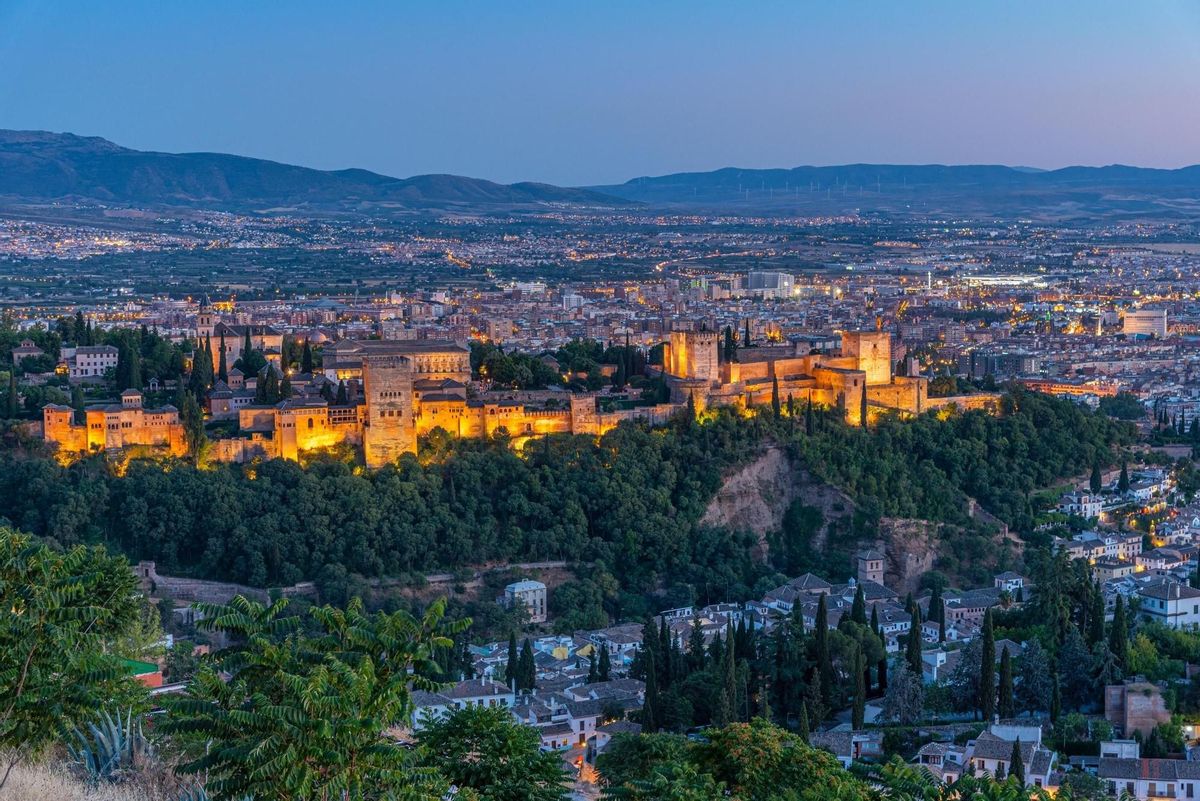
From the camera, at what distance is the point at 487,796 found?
1105 centimetres

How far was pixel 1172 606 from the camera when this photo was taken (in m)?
24.2

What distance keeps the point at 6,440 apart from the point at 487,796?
21.7 m

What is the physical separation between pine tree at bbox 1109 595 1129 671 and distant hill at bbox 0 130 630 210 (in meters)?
110

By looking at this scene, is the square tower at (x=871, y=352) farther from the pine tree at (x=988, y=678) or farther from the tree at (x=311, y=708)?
the tree at (x=311, y=708)

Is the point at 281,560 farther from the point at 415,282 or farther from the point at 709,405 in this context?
the point at 415,282

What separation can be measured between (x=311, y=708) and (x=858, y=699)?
13003 millimetres

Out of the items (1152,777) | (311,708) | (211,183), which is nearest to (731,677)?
(1152,777)

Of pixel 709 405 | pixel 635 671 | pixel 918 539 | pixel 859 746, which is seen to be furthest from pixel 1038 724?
pixel 709 405

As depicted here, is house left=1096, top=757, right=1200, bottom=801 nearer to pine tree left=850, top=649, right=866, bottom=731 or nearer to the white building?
pine tree left=850, top=649, right=866, bottom=731

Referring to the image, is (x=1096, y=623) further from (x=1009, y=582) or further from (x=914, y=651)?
(x=1009, y=582)

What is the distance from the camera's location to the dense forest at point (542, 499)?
28.6 m

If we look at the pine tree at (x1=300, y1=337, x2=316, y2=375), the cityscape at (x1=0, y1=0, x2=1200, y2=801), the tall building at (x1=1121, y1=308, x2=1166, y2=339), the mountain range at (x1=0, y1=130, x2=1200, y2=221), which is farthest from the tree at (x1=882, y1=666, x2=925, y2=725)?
the mountain range at (x1=0, y1=130, x2=1200, y2=221)

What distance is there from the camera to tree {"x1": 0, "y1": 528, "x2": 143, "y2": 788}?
10.2 metres

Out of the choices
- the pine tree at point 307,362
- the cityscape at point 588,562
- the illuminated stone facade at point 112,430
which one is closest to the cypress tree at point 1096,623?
the cityscape at point 588,562
